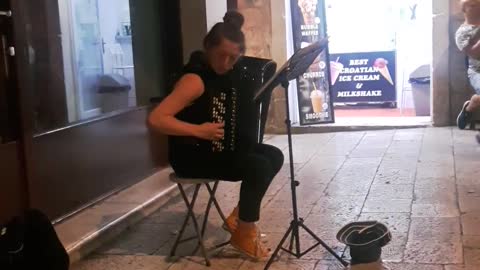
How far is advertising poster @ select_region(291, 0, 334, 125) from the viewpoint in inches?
264

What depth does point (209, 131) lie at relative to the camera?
9.88ft

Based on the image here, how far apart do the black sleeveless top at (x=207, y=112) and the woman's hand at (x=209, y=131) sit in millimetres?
94

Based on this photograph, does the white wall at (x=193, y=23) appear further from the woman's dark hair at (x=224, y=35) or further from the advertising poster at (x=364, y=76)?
the advertising poster at (x=364, y=76)

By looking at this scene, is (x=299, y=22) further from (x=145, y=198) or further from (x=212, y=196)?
(x=212, y=196)

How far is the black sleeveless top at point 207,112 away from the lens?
123 inches

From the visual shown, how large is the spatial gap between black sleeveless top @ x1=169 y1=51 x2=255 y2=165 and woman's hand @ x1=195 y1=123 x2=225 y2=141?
9cm

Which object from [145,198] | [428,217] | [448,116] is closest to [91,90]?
[145,198]

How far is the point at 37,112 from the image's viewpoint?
3.80 meters

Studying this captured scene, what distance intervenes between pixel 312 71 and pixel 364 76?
5.88 ft

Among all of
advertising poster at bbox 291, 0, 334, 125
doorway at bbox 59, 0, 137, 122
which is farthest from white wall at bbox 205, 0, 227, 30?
advertising poster at bbox 291, 0, 334, 125

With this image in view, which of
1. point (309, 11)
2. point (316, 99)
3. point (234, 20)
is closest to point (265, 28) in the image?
point (309, 11)

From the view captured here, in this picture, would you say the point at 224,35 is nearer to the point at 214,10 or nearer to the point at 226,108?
the point at 226,108

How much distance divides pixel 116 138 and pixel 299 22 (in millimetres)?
2789

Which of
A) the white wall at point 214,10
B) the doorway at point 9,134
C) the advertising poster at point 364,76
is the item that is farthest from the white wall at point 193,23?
the advertising poster at point 364,76
